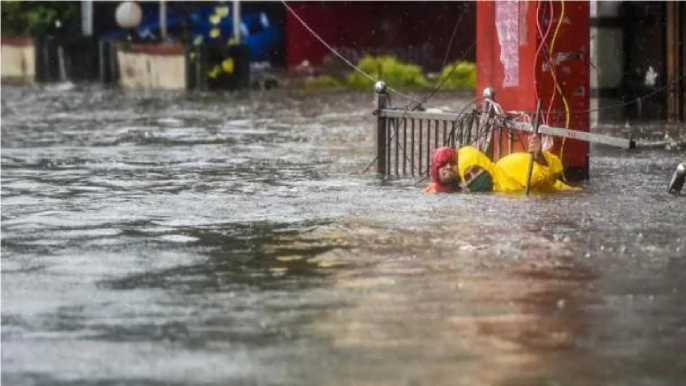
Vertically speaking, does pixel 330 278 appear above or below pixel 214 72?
below

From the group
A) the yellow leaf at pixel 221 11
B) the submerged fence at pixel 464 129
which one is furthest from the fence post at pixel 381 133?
the yellow leaf at pixel 221 11

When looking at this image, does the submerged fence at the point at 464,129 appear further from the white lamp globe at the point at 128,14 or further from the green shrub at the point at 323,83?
the white lamp globe at the point at 128,14

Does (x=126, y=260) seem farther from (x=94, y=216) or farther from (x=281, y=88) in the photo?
(x=281, y=88)

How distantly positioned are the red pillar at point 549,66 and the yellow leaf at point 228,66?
24587mm

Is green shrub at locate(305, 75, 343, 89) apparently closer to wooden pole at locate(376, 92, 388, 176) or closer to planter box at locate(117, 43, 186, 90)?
planter box at locate(117, 43, 186, 90)

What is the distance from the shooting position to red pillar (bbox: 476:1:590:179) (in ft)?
57.8

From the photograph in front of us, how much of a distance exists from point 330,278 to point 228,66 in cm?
3176

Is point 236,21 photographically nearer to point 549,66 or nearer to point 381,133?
point 381,133

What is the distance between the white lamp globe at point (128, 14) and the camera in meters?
46.0

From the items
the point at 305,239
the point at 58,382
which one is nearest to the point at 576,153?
the point at 305,239

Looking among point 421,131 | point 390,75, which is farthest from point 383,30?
point 421,131

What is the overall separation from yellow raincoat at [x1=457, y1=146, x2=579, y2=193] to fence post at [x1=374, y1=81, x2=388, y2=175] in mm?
2302

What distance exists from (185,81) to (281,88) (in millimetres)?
2522

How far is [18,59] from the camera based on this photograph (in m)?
51.3
